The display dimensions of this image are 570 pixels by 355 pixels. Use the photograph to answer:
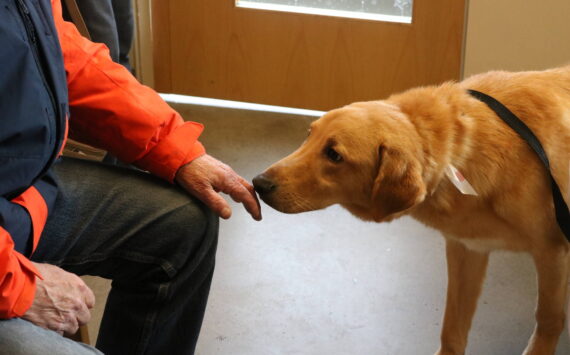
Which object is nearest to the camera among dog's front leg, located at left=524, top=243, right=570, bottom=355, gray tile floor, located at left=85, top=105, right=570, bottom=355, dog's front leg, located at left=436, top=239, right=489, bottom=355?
dog's front leg, located at left=524, top=243, right=570, bottom=355

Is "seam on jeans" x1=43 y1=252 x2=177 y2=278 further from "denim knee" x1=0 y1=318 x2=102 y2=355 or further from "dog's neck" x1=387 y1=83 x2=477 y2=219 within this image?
"dog's neck" x1=387 y1=83 x2=477 y2=219

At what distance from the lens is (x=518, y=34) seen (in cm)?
294

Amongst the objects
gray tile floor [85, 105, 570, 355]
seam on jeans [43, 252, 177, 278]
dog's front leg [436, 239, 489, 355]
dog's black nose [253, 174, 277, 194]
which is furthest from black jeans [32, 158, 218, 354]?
dog's front leg [436, 239, 489, 355]

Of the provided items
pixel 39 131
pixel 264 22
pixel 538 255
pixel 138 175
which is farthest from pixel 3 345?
pixel 264 22

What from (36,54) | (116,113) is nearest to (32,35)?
(36,54)

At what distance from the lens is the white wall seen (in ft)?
9.46

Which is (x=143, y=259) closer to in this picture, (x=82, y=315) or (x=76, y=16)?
(x=82, y=315)

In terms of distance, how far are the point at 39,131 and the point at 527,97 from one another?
3.26 feet

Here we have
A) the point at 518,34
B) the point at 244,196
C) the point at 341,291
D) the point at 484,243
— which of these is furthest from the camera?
the point at 518,34

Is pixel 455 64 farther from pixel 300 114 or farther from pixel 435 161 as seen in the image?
pixel 435 161

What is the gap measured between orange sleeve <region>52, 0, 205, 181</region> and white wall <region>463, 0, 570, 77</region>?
1912mm

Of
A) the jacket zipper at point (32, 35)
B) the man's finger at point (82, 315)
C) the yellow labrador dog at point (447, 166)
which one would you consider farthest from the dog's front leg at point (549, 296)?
the jacket zipper at point (32, 35)

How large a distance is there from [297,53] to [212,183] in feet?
6.16

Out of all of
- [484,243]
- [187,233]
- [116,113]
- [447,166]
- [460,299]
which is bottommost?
[460,299]
